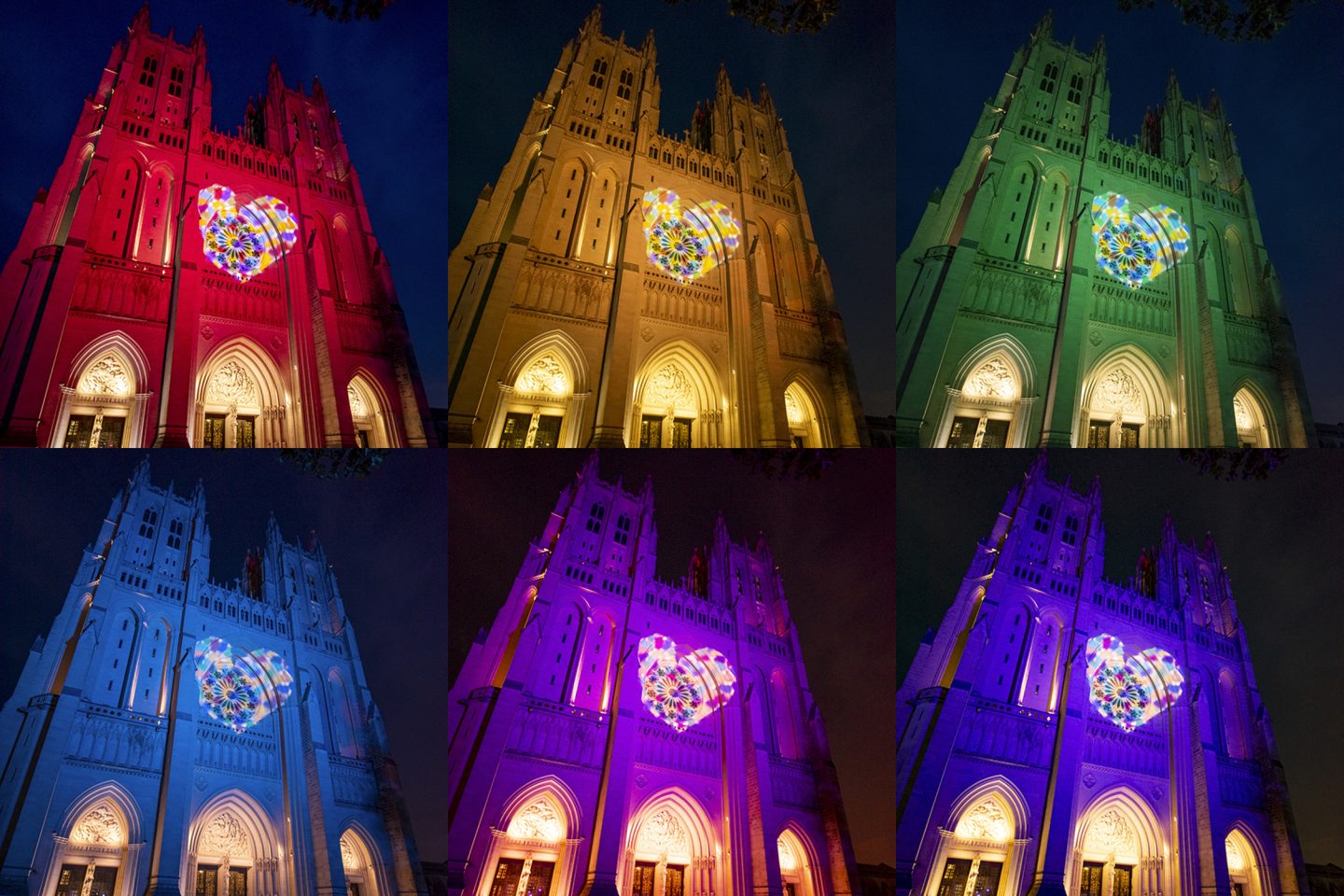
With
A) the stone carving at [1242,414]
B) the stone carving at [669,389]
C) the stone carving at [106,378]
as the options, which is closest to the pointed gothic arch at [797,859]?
the stone carving at [669,389]

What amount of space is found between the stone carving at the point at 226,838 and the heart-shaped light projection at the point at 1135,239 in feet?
31.6

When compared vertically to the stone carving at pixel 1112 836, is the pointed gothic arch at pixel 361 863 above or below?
below

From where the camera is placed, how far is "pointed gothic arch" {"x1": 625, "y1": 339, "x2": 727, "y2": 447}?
9.64 metres

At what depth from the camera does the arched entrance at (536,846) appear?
8.99m

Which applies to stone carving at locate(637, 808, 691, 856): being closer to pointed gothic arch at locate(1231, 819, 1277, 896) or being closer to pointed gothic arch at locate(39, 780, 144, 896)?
pointed gothic arch at locate(39, 780, 144, 896)

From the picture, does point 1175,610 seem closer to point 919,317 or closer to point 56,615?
point 919,317

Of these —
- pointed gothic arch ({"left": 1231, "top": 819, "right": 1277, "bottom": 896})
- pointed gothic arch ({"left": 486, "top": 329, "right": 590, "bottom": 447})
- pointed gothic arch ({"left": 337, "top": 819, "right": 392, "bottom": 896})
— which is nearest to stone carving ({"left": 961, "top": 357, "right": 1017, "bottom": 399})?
pointed gothic arch ({"left": 486, "top": 329, "right": 590, "bottom": 447})

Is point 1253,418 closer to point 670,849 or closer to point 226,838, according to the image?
point 670,849

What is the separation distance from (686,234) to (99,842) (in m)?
7.23

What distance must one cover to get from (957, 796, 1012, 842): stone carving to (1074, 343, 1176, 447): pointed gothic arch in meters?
3.60

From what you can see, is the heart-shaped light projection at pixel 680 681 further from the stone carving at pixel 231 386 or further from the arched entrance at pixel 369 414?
the stone carving at pixel 231 386

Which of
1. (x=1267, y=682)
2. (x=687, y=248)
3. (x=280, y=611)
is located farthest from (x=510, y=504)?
(x=1267, y=682)

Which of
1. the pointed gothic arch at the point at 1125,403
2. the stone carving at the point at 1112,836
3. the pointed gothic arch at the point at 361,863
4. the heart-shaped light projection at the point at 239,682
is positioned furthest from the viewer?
the pointed gothic arch at the point at 1125,403

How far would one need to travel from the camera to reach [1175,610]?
35.5ft
